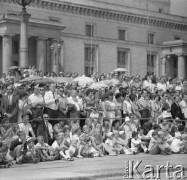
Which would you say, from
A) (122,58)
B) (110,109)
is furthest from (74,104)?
(122,58)

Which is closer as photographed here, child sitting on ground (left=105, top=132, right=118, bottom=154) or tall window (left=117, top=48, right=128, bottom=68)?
child sitting on ground (left=105, top=132, right=118, bottom=154)

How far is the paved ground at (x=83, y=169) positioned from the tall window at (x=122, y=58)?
47.6m

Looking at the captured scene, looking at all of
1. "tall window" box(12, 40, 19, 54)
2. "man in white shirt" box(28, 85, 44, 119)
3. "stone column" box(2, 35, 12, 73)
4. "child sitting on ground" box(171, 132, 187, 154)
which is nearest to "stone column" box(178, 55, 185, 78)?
"tall window" box(12, 40, 19, 54)

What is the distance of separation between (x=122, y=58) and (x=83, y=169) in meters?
52.1

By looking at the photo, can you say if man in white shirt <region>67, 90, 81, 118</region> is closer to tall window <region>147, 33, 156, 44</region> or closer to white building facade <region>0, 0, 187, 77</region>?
white building facade <region>0, 0, 187, 77</region>

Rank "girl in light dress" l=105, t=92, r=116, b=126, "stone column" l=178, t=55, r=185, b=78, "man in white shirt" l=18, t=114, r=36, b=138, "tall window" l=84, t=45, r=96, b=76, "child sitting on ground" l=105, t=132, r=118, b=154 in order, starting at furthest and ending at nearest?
1. "stone column" l=178, t=55, r=185, b=78
2. "tall window" l=84, t=45, r=96, b=76
3. "girl in light dress" l=105, t=92, r=116, b=126
4. "child sitting on ground" l=105, t=132, r=118, b=154
5. "man in white shirt" l=18, t=114, r=36, b=138

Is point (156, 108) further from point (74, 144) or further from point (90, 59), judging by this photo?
point (90, 59)

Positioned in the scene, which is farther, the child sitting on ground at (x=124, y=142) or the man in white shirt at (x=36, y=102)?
the child sitting on ground at (x=124, y=142)

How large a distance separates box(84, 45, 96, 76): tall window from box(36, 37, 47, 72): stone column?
10.2m

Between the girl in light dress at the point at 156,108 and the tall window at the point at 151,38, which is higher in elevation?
the tall window at the point at 151,38

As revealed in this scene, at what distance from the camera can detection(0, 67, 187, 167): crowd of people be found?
1764cm

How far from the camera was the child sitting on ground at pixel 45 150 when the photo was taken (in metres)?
17.6

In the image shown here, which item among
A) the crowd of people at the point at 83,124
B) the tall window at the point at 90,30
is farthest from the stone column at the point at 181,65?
the crowd of people at the point at 83,124

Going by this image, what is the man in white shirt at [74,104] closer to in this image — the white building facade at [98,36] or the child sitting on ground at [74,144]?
the child sitting on ground at [74,144]
